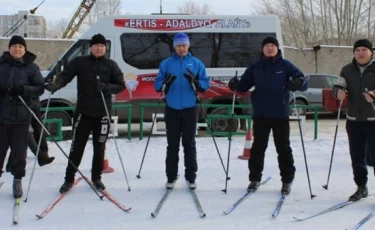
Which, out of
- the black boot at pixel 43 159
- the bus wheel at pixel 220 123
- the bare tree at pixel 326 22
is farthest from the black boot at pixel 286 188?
the bare tree at pixel 326 22

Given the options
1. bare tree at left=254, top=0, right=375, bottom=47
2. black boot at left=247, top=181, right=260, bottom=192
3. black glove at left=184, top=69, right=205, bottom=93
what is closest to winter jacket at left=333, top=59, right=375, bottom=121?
black boot at left=247, top=181, right=260, bottom=192

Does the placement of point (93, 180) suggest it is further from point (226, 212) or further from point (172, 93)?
point (226, 212)

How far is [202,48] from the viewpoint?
10258 millimetres

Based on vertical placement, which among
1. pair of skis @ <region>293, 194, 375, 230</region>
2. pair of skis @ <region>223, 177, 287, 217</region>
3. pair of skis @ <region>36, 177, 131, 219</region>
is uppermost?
pair of skis @ <region>36, 177, 131, 219</region>

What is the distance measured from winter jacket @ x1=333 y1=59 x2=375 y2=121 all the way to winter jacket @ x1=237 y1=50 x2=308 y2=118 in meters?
0.43

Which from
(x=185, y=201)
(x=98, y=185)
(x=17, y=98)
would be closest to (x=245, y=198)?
(x=185, y=201)

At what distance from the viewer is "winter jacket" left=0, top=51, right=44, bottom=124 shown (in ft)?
15.5

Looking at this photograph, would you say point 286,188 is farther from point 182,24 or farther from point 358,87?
point 182,24

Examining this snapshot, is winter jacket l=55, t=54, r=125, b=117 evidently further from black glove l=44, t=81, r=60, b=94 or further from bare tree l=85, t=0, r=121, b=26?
bare tree l=85, t=0, r=121, b=26

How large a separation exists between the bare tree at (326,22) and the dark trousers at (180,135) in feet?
88.2

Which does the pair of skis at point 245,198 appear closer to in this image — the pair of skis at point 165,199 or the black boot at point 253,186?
the black boot at point 253,186

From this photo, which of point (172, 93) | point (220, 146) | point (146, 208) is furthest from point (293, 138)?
point (146, 208)

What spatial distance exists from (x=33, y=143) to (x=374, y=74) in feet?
15.1

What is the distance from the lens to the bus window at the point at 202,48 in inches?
393
